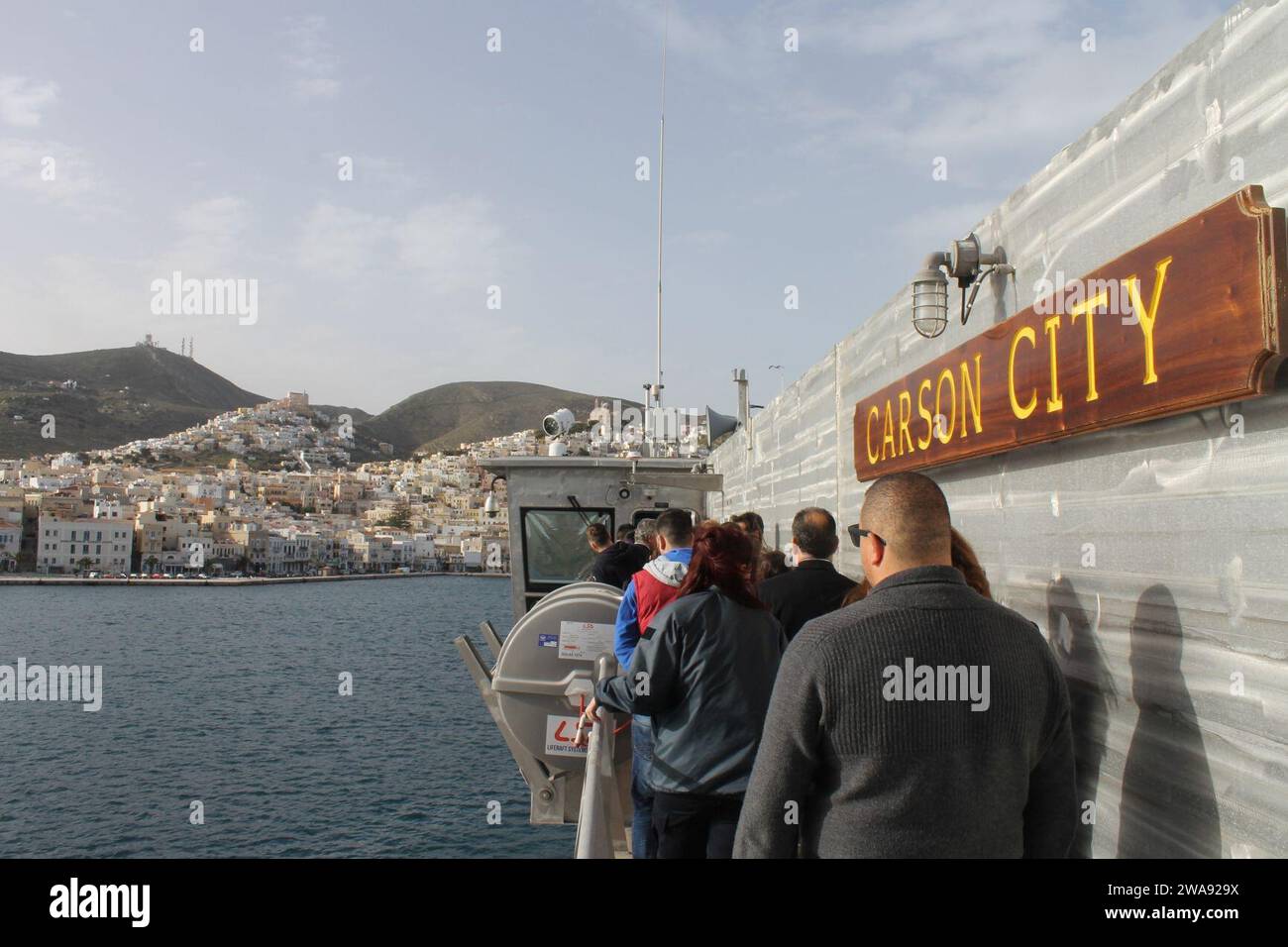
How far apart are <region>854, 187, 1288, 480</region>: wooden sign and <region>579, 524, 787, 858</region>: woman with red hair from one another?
3.96 ft

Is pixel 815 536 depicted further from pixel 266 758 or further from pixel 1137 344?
pixel 266 758

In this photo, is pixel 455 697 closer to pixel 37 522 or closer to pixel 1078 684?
pixel 1078 684

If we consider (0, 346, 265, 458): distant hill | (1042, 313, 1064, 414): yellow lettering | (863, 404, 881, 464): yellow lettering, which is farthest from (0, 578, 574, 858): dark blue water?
(0, 346, 265, 458): distant hill

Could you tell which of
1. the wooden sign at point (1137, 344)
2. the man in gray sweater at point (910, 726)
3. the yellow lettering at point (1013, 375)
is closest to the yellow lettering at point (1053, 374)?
the wooden sign at point (1137, 344)

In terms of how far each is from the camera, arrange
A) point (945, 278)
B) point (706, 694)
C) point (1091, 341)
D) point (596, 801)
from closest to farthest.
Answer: point (1091, 341), point (706, 694), point (596, 801), point (945, 278)

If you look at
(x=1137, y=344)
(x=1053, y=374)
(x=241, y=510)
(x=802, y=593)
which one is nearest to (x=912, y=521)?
(x=1137, y=344)

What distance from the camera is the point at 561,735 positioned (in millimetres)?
6188

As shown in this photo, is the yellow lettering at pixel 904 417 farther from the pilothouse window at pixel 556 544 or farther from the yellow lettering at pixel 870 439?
the pilothouse window at pixel 556 544

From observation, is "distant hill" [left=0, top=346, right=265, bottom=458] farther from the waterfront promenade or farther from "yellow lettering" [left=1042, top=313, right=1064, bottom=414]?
"yellow lettering" [left=1042, top=313, right=1064, bottom=414]

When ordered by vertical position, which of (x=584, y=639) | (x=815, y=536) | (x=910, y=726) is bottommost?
(x=584, y=639)

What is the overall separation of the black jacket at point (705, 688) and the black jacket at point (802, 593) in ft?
2.46

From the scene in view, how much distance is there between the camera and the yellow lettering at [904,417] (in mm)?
4992

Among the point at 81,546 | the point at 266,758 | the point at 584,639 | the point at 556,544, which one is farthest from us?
the point at 81,546

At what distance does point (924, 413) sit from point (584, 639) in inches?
102
